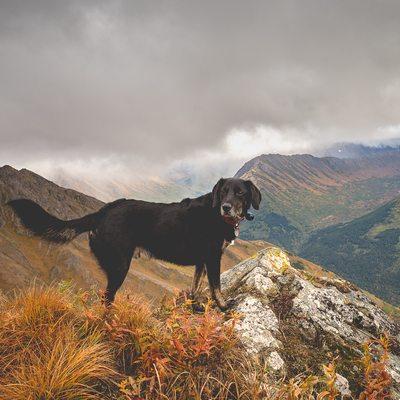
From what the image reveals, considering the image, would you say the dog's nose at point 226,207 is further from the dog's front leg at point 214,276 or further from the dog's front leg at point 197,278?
the dog's front leg at point 197,278

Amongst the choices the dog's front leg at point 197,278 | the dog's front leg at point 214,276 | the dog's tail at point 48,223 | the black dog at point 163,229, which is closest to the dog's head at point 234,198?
the black dog at point 163,229

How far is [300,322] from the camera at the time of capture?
6297 mm

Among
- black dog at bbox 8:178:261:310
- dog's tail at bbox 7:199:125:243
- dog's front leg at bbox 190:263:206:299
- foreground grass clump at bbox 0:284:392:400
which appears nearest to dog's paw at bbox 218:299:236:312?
black dog at bbox 8:178:261:310

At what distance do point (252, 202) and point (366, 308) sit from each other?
137 inches

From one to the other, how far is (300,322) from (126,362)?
11.6 feet

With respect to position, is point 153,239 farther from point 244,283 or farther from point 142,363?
point 142,363

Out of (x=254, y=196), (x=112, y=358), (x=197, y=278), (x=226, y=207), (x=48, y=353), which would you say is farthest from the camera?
(x=197, y=278)

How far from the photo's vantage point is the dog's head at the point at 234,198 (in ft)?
22.2

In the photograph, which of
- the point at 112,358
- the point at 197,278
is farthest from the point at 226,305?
the point at 112,358

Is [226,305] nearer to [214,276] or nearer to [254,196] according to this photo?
[214,276]

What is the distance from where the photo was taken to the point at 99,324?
14.7ft

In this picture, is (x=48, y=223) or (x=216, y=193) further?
(x=216, y=193)

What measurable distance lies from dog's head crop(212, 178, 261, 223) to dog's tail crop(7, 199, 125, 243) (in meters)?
2.28

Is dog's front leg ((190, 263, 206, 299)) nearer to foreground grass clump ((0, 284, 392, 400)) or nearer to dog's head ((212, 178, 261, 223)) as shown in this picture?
dog's head ((212, 178, 261, 223))
